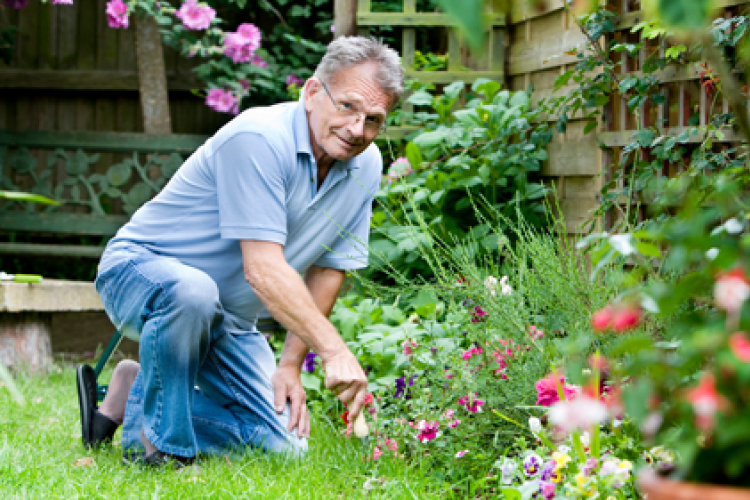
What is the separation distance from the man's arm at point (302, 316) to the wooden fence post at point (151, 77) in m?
3.15

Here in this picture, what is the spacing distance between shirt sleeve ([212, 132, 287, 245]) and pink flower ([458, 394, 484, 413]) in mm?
591

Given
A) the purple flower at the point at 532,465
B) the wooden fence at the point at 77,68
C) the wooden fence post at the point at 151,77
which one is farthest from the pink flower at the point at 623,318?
the wooden fence at the point at 77,68

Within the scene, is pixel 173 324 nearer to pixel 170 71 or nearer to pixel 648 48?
pixel 648 48

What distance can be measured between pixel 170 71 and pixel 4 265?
175 cm

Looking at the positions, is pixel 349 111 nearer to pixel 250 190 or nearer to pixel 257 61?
pixel 250 190

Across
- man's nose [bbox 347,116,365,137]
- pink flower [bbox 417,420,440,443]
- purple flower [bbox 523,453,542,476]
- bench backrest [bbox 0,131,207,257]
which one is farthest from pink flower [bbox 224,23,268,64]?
purple flower [bbox 523,453,542,476]

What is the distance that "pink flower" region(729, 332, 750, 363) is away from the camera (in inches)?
23.1

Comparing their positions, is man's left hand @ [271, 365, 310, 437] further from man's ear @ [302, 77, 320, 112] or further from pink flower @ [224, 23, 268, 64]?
pink flower @ [224, 23, 268, 64]

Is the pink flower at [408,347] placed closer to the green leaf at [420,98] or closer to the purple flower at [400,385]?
the purple flower at [400,385]

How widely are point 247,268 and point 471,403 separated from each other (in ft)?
2.13

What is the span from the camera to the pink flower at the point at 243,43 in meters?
4.55

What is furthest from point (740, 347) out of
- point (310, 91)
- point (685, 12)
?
point (310, 91)

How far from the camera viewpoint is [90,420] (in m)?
2.30

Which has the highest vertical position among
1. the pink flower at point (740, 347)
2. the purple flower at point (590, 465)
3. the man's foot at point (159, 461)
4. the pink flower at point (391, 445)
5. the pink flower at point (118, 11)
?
the pink flower at point (118, 11)
